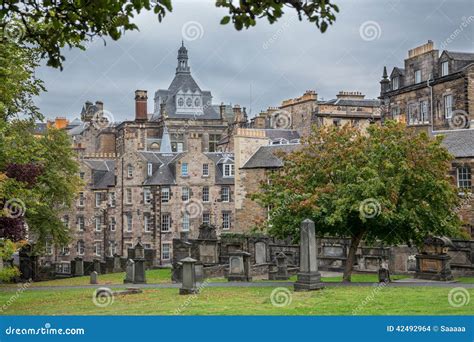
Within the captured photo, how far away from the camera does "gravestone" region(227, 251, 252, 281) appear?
1129 inches

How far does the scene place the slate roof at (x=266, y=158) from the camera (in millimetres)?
50125

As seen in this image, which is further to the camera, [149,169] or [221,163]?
[221,163]

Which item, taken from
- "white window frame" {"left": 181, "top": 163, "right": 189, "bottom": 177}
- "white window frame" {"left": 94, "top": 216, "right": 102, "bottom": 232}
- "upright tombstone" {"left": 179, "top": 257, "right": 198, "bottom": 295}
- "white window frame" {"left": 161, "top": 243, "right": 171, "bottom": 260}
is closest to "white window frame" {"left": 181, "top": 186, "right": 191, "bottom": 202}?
"white window frame" {"left": 181, "top": 163, "right": 189, "bottom": 177}

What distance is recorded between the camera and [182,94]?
9162 cm

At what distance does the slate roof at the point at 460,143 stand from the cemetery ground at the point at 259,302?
45.1ft

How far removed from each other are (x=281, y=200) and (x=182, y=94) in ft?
222

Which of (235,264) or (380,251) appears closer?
(235,264)

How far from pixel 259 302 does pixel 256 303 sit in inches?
10.5

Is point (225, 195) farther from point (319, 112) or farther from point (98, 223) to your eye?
point (319, 112)

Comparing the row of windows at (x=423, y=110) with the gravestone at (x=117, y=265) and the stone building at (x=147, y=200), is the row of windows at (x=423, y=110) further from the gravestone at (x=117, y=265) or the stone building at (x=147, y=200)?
the gravestone at (x=117, y=265)

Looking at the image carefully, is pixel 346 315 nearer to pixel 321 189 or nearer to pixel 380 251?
pixel 321 189

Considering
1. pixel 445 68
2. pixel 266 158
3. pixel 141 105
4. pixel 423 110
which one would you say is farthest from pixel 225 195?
pixel 141 105

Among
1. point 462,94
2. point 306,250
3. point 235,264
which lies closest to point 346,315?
point 306,250

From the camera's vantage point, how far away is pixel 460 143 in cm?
3819
